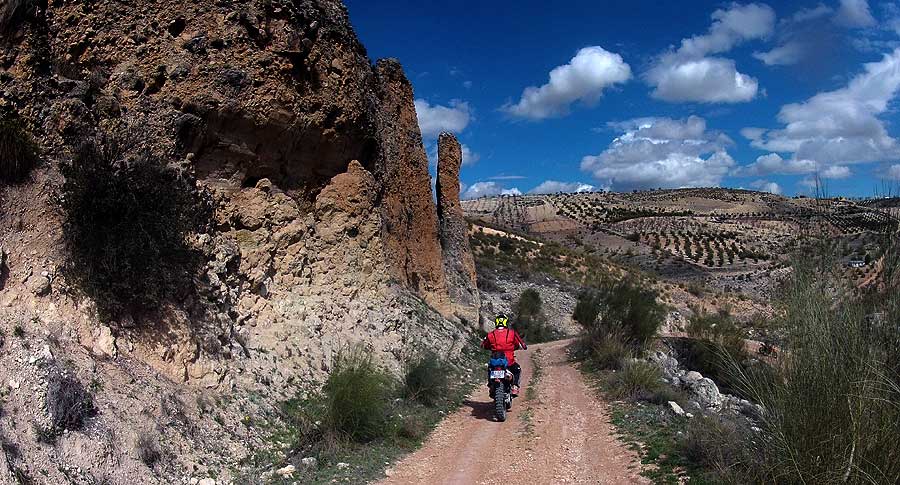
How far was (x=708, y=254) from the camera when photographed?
67375mm

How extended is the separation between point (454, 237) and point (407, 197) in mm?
4881

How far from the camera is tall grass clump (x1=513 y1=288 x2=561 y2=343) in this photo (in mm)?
26453

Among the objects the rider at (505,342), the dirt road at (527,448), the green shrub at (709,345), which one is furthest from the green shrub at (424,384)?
the green shrub at (709,345)

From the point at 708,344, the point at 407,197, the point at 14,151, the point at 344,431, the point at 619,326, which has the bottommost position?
the point at 344,431

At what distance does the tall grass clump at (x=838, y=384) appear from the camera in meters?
3.66

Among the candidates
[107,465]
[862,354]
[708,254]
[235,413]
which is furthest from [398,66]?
[708,254]

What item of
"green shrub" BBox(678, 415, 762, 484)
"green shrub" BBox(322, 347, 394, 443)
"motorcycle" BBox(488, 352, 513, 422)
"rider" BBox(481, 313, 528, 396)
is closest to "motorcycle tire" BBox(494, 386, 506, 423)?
"motorcycle" BBox(488, 352, 513, 422)

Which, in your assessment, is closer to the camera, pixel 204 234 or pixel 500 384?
pixel 204 234

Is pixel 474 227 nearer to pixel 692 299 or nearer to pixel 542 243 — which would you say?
pixel 542 243

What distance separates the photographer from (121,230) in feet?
24.0

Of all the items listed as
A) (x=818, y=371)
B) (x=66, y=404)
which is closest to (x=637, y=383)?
(x=818, y=371)

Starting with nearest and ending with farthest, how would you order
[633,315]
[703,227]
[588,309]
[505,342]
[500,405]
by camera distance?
1. [500,405]
2. [505,342]
3. [633,315]
4. [588,309]
5. [703,227]

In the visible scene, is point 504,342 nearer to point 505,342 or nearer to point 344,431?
point 505,342

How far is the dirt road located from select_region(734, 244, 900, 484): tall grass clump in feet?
9.29
